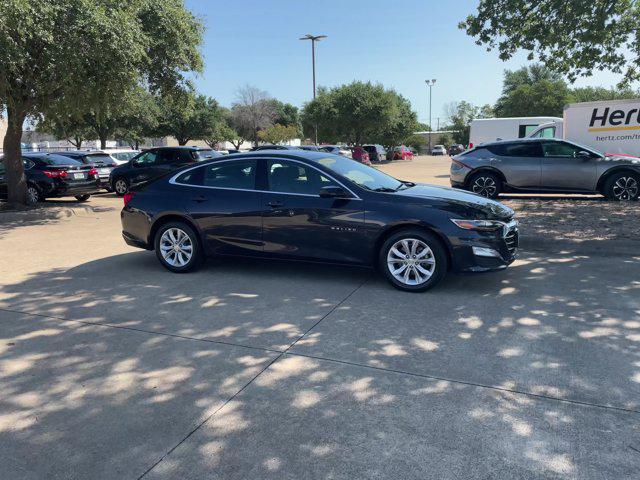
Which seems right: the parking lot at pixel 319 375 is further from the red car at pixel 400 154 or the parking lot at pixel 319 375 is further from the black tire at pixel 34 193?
the red car at pixel 400 154

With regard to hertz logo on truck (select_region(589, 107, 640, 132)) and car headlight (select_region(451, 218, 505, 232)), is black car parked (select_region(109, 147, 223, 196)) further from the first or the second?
hertz logo on truck (select_region(589, 107, 640, 132))

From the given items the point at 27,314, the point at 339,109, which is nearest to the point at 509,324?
the point at 27,314

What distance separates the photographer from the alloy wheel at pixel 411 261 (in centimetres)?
571

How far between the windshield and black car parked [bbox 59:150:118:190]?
12.8 m

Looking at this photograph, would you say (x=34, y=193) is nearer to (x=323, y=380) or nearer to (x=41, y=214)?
(x=41, y=214)

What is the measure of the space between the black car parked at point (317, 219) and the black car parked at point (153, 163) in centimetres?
891

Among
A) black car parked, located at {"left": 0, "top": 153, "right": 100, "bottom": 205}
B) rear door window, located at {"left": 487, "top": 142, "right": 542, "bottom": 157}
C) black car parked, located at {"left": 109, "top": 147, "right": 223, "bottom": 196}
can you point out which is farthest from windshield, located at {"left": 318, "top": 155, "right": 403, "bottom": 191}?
black car parked, located at {"left": 0, "top": 153, "right": 100, "bottom": 205}

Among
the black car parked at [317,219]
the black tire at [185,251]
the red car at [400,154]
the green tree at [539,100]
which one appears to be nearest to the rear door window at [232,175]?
the black car parked at [317,219]

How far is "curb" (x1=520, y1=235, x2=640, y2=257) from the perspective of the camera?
746cm

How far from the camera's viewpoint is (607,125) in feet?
51.2

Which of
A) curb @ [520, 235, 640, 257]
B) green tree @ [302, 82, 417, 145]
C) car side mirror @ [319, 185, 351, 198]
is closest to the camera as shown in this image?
car side mirror @ [319, 185, 351, 198]

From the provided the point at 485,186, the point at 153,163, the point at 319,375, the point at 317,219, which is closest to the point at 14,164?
the point at 153,163

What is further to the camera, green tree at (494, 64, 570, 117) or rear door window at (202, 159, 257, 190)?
green tree at (494, 64, 570, 117)

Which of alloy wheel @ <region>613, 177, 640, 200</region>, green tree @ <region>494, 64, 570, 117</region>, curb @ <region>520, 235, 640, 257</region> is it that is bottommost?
curb @ <region>520, 235, 640, 257</region>
